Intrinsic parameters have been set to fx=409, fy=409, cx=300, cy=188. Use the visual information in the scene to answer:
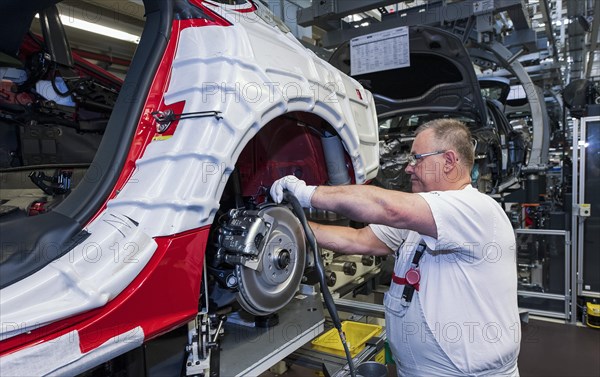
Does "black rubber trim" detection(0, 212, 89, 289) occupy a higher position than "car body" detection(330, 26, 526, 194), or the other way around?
"car body" detection(330, 26, 526, 194)

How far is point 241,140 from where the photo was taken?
4.05 feet

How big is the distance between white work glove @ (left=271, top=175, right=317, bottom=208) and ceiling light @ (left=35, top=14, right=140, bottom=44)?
3048mm

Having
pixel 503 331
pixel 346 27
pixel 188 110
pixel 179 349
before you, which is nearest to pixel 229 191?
pixel 188 110

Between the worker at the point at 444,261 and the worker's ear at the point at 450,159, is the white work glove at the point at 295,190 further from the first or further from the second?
the worker's ear at the point at 450,159

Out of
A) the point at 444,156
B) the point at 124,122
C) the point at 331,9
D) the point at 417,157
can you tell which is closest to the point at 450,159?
the point at 444,156

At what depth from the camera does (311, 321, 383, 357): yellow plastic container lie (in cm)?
212

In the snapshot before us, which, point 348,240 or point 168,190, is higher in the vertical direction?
point 168,190

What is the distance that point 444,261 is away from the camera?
172 centimetres

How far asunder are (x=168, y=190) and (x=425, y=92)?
3325 mm

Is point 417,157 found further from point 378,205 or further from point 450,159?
point 378,205

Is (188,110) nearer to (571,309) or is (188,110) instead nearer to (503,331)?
(503,331)

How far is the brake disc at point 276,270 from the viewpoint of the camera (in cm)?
138

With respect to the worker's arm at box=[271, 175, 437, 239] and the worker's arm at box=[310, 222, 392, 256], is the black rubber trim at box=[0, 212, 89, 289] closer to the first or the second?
the worker's arm at box=[271, 175, 437, 239]

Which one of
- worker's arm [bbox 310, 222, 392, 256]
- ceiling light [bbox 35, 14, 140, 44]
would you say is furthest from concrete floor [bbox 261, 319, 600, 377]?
ceiling light [bbox 35, 14, 140, 44]
